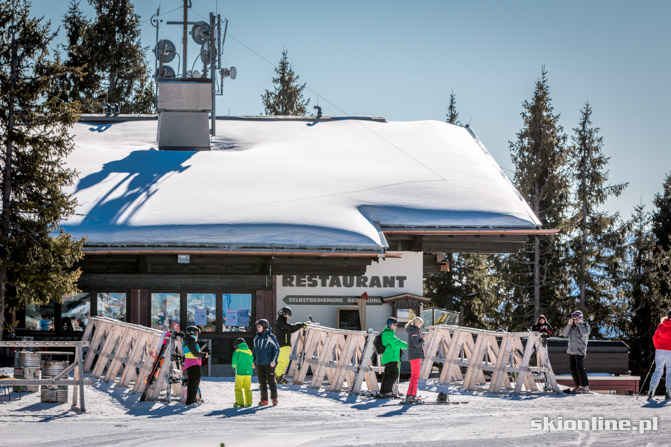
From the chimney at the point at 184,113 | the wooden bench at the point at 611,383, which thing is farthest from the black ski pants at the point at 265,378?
the chimney at the point at 184,113

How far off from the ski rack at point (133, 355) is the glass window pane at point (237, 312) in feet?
10.4

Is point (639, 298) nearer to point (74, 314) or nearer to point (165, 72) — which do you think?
point (165, 72)

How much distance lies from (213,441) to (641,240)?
1342 inches

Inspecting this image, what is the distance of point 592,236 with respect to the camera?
137 ft

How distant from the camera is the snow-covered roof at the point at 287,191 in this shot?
2195 centimetres

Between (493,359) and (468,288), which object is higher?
(468,288)

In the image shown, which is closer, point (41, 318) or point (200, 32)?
point (41, 318)

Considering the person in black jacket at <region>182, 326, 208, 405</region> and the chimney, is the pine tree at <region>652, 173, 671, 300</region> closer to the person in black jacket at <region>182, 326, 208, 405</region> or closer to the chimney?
the chimney

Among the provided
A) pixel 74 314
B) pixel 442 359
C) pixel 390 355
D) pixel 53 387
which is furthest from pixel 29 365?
pixel 442 359

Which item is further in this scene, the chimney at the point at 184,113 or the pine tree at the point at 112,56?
the pine tree at the point at 112,56

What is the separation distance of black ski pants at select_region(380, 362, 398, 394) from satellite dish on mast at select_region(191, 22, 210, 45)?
17.2 metres

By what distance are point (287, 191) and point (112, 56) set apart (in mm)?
25869

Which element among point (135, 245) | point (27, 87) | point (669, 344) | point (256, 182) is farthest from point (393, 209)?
point (27, 87)

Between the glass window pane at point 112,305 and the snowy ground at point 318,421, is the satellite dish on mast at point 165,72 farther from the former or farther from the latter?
the snowy ground at point 318,421
